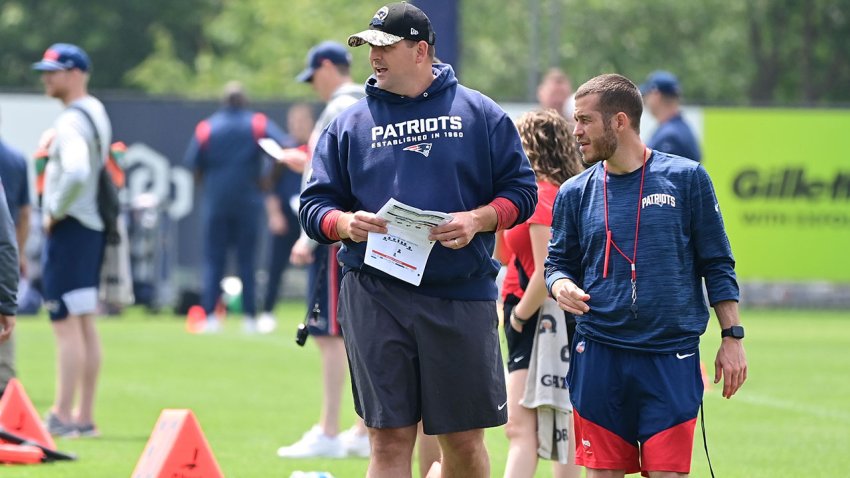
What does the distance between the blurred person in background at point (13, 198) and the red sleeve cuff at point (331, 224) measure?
467 cm

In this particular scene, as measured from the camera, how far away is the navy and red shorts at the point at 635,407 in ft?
19.5

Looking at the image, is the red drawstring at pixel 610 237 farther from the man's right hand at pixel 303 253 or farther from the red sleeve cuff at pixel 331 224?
the man's right hand at pixel 303 253

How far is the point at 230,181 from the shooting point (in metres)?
19.1

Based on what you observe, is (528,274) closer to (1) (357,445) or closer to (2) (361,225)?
(2) (361,225)

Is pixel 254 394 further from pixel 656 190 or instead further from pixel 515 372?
pixel 656 190

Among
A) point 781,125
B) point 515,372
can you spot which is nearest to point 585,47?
point 781,125

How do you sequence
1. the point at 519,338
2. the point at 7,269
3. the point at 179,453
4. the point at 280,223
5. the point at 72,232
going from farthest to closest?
the point at 280,223, the point at 72,232, the point at 179,453, the point at 519,338, the point at 7,269

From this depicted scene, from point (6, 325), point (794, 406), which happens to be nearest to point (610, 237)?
point (6, 325)

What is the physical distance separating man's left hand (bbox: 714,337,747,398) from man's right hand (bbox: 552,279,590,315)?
0.53m

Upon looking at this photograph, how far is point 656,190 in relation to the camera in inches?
237

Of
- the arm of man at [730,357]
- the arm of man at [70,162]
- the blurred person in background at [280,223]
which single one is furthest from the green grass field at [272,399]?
the arm of man at [730,357]

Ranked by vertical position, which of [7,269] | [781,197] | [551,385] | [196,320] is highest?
[7,269]

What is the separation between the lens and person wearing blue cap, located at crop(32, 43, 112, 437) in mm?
10188

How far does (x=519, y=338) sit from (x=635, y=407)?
4.80 feet
